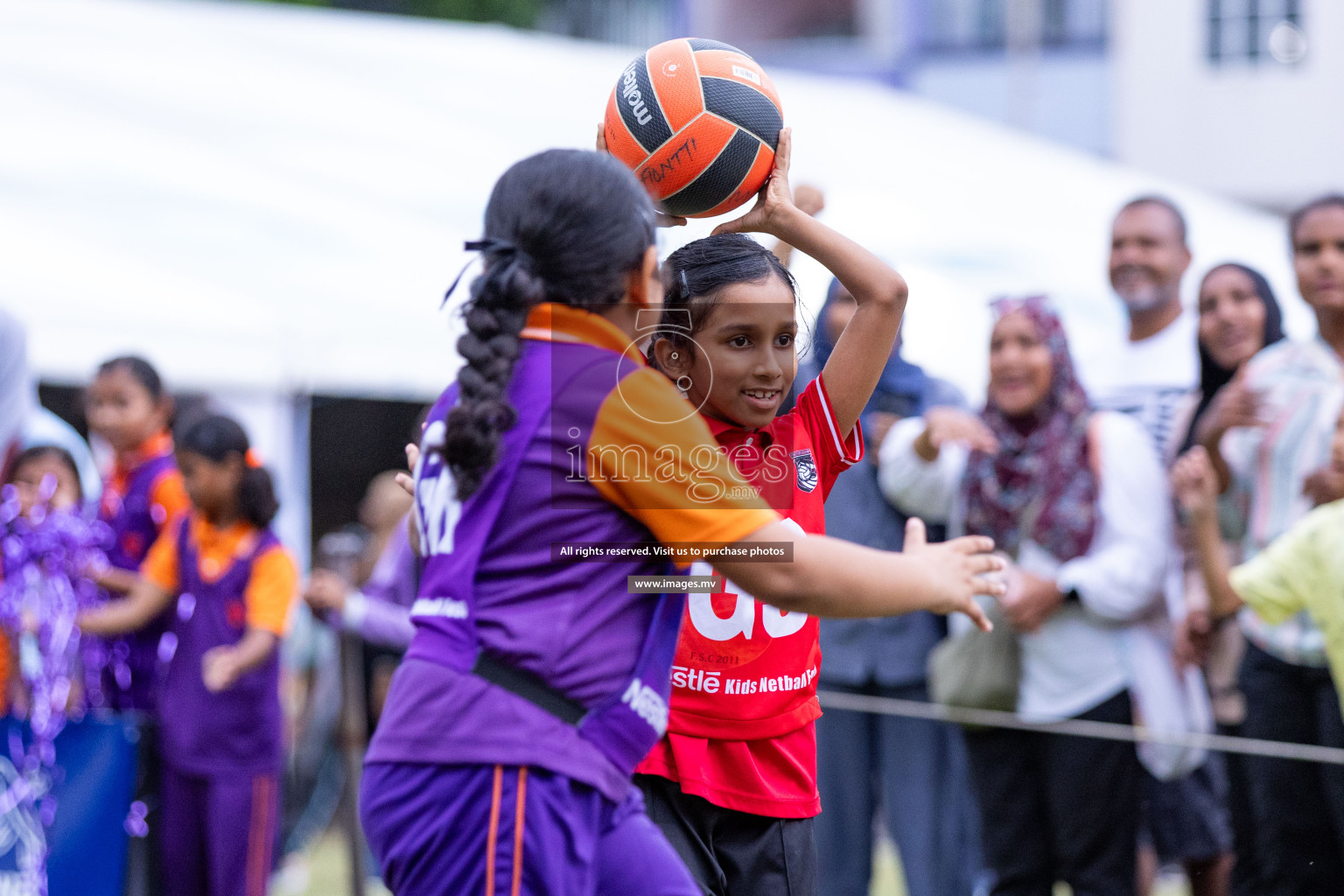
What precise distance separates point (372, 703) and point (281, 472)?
1188 millimetres

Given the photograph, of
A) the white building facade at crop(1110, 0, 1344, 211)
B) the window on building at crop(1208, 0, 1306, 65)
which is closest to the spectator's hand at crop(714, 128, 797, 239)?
the white building facade at crop(1110, 0, 1344, 211)

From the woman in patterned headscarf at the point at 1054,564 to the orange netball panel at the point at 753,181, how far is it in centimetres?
162

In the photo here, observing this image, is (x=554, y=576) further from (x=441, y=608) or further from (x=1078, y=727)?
(x=1078, y=727)

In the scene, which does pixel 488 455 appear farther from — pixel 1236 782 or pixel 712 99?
pixel 1236 782

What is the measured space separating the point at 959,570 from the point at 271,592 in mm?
3357

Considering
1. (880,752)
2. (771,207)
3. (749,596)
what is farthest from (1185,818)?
(771,207)

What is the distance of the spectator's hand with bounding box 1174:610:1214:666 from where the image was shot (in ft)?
13.6

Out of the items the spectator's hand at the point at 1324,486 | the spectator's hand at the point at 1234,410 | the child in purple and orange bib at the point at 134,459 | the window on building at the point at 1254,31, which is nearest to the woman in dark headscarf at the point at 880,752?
the spectator's hand at the point at 1234,410

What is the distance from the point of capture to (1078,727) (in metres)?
3.97

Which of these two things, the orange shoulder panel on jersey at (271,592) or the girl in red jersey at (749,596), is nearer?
the girl in red jersey at (749,596)

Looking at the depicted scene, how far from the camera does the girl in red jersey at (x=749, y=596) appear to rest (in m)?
2.53

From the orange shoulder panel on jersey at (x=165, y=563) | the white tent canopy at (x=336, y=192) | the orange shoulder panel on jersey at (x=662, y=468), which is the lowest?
the orange shoulder panel on jersey at (x=165, y=563)

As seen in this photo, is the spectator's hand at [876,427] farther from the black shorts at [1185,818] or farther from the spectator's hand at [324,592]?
the spectator's hand at [324,592]

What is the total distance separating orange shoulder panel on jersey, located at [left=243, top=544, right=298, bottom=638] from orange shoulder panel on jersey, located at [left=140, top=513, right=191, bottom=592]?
28 cm
